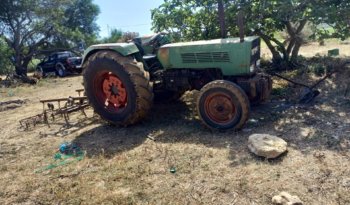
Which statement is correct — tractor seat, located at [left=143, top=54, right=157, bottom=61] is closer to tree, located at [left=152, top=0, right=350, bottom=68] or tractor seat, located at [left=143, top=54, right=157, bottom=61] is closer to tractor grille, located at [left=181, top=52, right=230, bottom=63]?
tractor grille, located at [left=181, top=52, right=230, bottom=63]

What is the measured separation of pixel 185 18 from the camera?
9016mm

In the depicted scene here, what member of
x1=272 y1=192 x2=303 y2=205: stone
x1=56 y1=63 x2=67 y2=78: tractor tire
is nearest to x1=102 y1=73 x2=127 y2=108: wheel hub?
x1=272 y1=192 x2=303 y2=205: stone

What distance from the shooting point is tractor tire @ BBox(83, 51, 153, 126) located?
5430 mm

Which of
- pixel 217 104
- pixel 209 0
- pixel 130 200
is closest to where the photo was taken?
pixel 130 200

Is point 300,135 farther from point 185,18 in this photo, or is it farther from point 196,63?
point 185,18

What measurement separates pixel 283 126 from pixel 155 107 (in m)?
2.58

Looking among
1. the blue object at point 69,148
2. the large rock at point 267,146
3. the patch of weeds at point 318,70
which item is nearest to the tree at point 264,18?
the patch of weeds at point 318,70

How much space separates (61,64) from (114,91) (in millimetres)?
14648

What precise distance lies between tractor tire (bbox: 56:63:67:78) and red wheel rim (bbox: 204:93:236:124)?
51.1ft

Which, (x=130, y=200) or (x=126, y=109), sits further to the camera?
(x=126, y=109)

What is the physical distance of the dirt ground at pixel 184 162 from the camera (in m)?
3.58

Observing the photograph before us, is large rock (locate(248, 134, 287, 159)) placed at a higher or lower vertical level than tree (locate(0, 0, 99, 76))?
lower

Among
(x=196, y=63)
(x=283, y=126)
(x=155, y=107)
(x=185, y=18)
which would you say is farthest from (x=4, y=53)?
(x=283, y=126)

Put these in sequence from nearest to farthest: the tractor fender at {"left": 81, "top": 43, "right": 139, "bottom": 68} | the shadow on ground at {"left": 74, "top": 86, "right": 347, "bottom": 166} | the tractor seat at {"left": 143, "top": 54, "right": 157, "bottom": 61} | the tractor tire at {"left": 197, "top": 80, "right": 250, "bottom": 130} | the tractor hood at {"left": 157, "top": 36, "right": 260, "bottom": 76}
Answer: the shadow on ground at {"left": 74, "top": 86, "right": 347, "bottom": 166} < the tractor tire at {"left": 197, "top": 80, "right": 250, "bottom": 130} < the tractor hood at {"left": 157, "top": 36, "right": 260, "bottom": 76} < the tractor fender at {"left": 81, "top": 43, "right": 139, "bottom": 68} < the tractor seat at {"left": 143, "top": 54, "right": 157, "bottom": 61}
